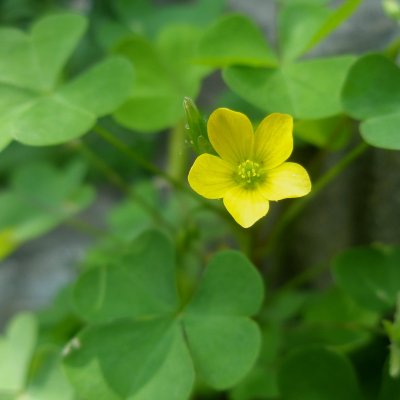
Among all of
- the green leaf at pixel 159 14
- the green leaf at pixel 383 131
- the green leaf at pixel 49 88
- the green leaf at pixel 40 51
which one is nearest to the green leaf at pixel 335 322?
the green leaf at pixel 383 131

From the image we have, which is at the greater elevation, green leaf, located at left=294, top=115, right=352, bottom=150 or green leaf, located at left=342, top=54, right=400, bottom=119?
green leaf, located at left=342, top=54, right=400, bottom=119

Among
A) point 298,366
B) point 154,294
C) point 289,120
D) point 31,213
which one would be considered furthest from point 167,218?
point 289,120

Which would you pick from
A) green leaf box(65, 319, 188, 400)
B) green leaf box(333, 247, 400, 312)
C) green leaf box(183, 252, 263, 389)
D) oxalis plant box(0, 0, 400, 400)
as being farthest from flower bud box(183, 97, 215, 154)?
green leaf box(333, 247, 400, 312)

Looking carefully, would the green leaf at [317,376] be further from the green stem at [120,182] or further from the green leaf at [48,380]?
the green stem at [120,182]

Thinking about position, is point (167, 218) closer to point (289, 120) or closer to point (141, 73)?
point (141, 73)

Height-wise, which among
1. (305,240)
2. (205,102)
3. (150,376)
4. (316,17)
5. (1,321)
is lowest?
(1,321)

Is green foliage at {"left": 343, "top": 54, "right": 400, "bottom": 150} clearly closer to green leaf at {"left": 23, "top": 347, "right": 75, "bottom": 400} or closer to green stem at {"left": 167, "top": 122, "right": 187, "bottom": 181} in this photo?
green stem at {"left": 167, "top": 122, "right": 187, "bottom": 181}

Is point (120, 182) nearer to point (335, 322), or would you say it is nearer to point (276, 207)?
point (276, 207)
